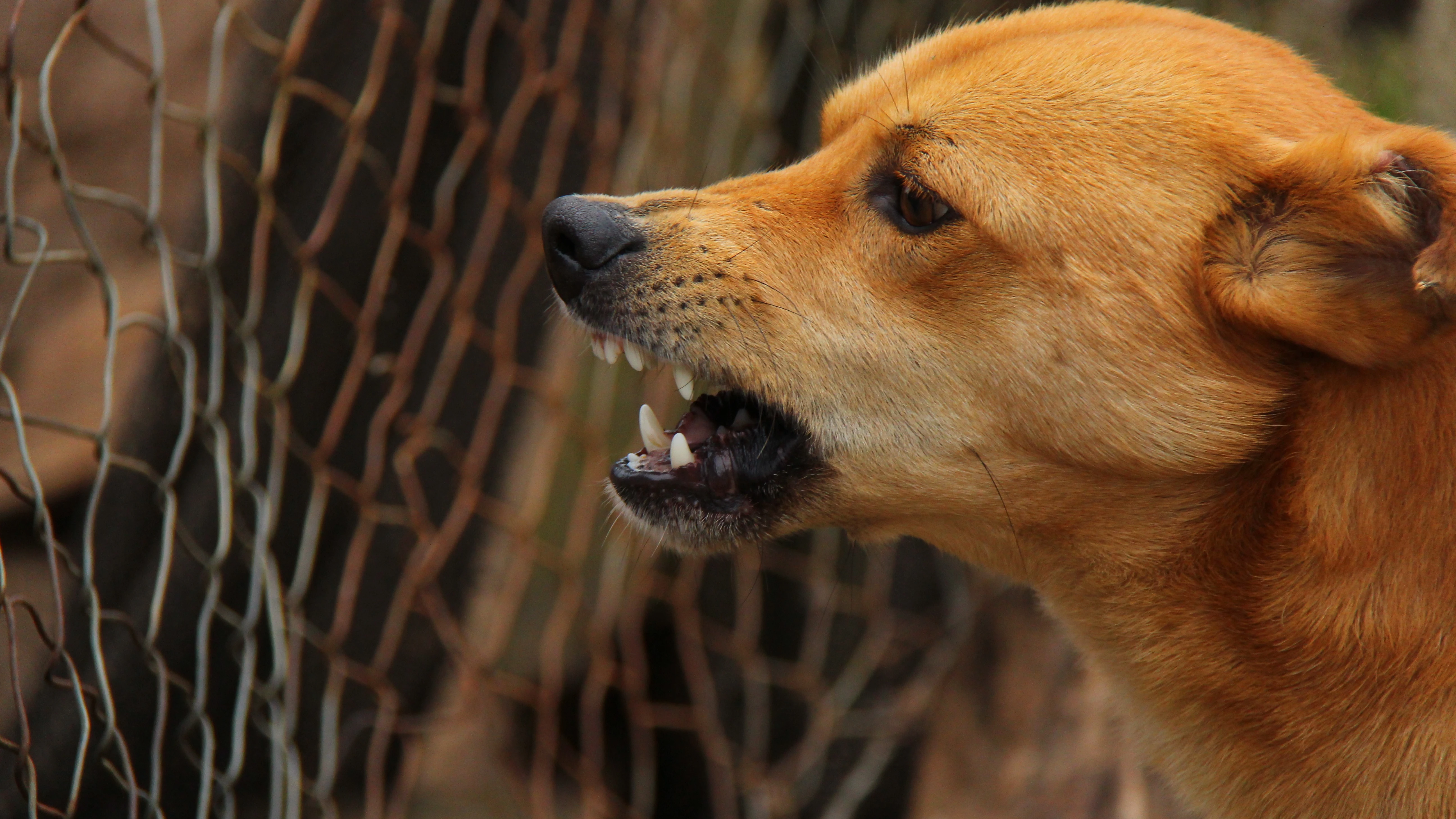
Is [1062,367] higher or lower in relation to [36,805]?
higher

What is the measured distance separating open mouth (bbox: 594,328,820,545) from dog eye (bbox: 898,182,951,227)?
0.44 meters

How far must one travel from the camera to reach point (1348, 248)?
1812 millimetres

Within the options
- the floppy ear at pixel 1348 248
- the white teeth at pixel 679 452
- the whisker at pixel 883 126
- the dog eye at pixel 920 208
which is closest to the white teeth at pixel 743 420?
the white teeth at pixel 679 452

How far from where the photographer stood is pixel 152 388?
2498mm

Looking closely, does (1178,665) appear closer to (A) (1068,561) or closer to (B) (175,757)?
(A) (1068,561)

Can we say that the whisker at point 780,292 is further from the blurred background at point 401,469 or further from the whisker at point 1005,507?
the blurred background at point 401,469

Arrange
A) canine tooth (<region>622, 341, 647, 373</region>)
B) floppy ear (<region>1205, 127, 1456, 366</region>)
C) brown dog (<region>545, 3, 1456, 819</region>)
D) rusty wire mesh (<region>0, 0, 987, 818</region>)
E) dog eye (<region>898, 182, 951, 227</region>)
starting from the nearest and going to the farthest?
floppy ear (<region>1205, 127, 1456, 366</region>) → brown dog (<region>545, 3, 1456, 819</region>) → dog eye (<region>898, 182, 951, 227</region>) → canine tooth (<region>622, 341, 647, 373</region>) → rusty wire mesh (<region>0, 0, 987, 818</region>)

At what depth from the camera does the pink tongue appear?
87.7 inches

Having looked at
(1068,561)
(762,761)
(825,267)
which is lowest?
(762,761)

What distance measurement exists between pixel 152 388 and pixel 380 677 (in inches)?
36.1

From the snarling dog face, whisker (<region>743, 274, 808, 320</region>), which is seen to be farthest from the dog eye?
whisker (<region>743, 274, 808, 320</region>)

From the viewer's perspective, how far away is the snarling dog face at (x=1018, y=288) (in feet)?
6.17

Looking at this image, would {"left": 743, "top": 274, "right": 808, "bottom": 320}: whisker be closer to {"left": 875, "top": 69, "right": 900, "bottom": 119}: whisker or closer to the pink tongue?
the pink tongue

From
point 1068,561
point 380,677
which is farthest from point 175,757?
point 1068,561
